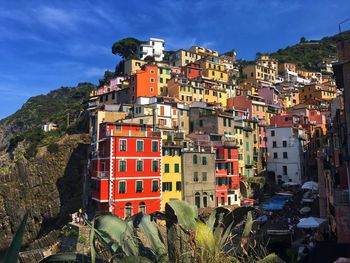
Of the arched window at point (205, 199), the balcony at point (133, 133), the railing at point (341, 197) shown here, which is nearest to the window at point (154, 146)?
the balcony at point (133, 133)

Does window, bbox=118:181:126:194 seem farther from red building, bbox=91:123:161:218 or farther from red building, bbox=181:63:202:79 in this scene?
red building, bbox=181:63:202:79

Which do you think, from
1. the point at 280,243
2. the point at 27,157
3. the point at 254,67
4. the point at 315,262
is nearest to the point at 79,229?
the point at 280,243

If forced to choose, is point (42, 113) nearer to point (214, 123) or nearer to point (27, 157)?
point (27, 157)

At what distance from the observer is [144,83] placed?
202 ft

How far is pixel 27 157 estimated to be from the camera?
56.8 m

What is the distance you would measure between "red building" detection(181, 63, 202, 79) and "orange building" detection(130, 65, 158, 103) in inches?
503

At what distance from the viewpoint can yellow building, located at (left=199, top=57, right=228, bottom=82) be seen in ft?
253

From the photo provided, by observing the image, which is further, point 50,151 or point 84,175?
point 50,151

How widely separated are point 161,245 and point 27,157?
57.4 metres

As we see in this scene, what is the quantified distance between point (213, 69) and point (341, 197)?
61500 mm

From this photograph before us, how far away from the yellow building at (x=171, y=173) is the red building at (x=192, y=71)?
128 feet

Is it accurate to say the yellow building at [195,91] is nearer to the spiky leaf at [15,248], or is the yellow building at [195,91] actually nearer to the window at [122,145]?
the window at [122,145]

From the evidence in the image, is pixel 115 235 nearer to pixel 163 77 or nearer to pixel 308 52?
pixel 163 77

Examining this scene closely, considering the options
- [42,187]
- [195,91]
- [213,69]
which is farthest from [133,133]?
[213,69]
